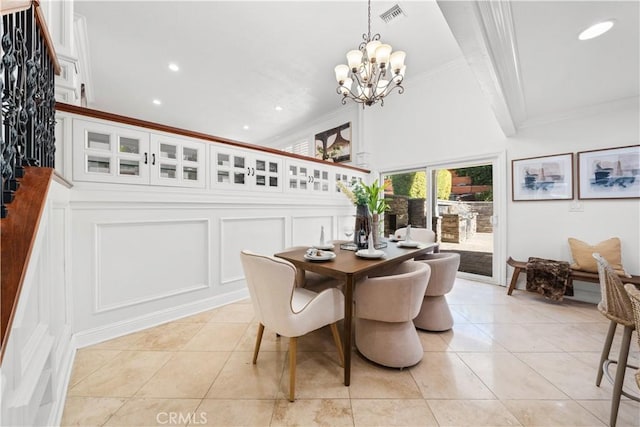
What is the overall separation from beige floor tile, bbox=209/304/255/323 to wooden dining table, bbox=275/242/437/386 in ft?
2.93

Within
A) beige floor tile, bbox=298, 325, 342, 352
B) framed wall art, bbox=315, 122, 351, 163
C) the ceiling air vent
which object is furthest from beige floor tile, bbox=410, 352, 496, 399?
framed wall art, bbox=315, 122, 351, 163

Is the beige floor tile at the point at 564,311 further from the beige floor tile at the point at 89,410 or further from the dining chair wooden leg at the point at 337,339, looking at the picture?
the beige floor tile at the point at 89,410

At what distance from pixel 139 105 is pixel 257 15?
12.5 ft

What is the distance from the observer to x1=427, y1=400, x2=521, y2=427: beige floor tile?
4.03ft

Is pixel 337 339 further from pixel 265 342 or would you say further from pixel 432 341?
pixel 432 341

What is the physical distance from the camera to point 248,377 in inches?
61.5

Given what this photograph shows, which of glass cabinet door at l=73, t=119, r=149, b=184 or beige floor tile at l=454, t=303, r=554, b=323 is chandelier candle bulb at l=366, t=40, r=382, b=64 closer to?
glass cabinet door at l=73, t=119, r=149, b=184

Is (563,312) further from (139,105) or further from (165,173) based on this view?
(139,105)

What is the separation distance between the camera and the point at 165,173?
2301 millimetres

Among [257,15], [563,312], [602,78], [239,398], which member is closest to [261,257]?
[239,398]

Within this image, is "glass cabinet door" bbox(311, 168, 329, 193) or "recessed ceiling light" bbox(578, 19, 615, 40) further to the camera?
"glass cabinet door" bbox(311, 168, 329, 193)

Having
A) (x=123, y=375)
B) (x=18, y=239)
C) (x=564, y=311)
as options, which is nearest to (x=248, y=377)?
(x=123, y=375)

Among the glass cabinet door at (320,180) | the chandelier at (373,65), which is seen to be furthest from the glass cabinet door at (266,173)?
the chandelier at (373,65)

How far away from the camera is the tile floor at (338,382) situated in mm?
1266
